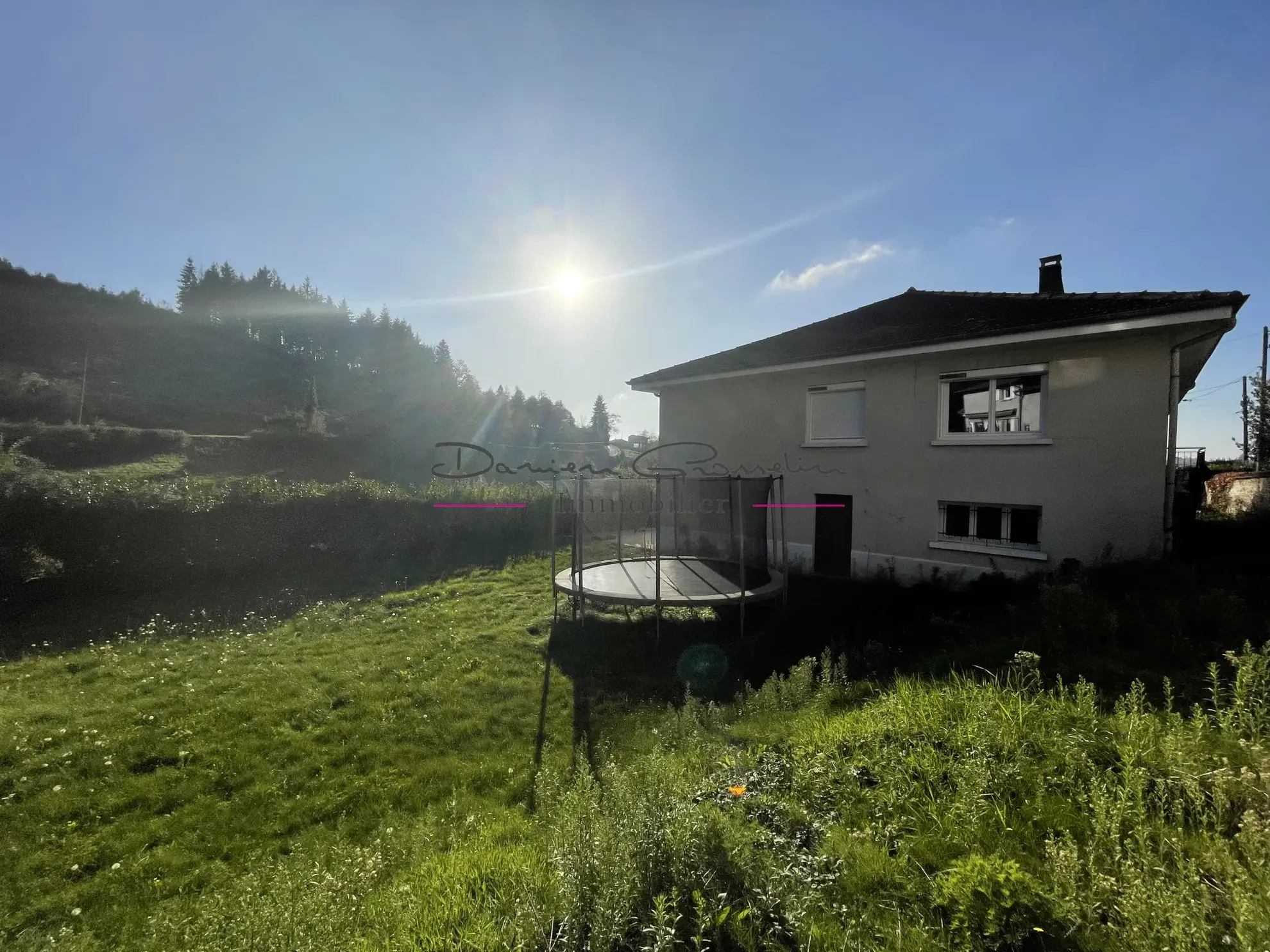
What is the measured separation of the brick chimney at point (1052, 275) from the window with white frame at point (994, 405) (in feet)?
14.1

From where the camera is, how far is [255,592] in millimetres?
8539

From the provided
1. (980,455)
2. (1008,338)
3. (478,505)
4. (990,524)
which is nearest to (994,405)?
(980,455)

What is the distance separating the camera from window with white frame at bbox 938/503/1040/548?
8.06 metres

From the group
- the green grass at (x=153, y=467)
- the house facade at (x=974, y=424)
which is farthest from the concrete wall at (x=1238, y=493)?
the green grass at (x=153, y=467)

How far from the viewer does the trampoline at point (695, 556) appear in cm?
696

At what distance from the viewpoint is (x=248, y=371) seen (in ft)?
155

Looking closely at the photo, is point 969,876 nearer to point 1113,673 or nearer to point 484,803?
point 484,803

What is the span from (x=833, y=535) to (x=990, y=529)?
8.52 ft

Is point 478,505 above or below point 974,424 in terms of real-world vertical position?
below

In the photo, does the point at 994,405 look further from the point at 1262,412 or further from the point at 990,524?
the point at 1262,412

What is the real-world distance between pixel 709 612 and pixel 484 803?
5.11 meters

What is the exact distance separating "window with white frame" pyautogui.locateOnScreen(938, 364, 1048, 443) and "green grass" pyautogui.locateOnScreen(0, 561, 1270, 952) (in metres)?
5.85

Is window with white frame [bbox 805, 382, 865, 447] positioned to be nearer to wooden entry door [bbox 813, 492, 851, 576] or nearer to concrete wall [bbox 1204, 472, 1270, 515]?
wooden entry door [bbox 813, 492, 851, 576]

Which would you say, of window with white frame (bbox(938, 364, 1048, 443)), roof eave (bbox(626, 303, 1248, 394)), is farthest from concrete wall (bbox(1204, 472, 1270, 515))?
roof eave (bbox(626, 303, 1248, 394))
